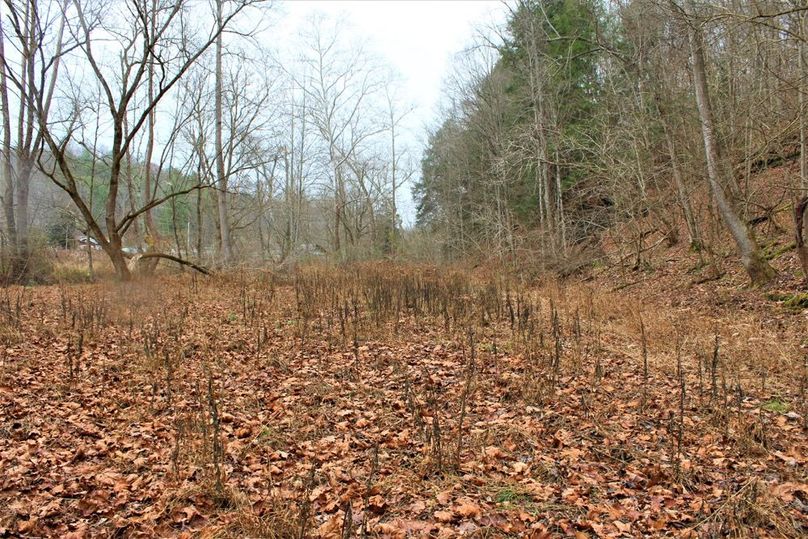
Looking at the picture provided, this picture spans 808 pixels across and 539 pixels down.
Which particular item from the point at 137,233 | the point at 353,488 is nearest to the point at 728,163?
the point at 353,488

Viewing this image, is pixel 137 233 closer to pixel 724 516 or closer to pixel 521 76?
pixel 521 76

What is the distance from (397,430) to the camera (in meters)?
4.56

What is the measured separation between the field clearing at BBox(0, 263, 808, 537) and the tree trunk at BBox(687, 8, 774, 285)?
161 cm

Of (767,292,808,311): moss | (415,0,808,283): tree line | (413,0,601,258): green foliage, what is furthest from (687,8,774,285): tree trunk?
(413,0,601,258): green foliage

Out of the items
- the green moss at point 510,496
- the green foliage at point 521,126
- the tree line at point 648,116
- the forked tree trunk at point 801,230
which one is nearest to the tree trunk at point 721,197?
the tree line at point 648,116

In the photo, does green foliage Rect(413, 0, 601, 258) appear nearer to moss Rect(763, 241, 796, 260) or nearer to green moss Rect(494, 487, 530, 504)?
moss Rect(763, 241, 796, 260)

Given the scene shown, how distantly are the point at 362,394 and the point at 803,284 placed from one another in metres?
7.95

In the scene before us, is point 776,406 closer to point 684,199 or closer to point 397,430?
point 397,430

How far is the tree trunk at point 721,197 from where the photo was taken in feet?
30.1

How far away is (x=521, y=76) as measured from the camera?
766 inches

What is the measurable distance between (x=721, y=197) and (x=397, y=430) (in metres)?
8.50

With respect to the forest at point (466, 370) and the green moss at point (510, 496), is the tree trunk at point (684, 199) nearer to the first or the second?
the forest at point (466, 370)

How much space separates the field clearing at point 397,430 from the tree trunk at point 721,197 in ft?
5.28

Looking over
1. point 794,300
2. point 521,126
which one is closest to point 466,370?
point 794,300
